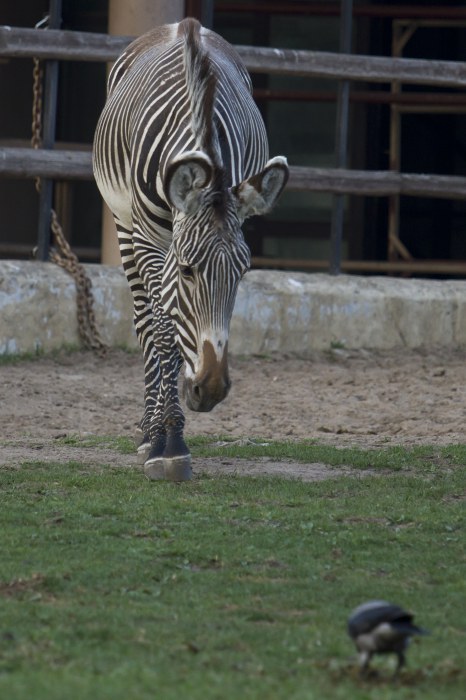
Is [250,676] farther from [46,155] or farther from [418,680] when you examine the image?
[46,155]

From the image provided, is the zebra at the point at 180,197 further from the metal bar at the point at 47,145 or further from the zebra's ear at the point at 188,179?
the metal bar at the point at 47,145

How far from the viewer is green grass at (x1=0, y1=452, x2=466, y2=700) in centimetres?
331

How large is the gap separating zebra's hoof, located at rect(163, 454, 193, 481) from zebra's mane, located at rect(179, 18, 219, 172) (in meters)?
1.35

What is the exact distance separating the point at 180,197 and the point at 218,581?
1.94 meters

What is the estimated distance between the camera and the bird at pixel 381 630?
3.16m

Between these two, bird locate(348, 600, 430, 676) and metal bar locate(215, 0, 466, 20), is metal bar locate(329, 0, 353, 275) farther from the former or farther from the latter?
bird locate(348, 600, 430, 676)

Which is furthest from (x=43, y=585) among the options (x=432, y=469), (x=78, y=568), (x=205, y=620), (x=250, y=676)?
(x=432, y=469)

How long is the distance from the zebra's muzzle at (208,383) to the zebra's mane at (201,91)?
86 centimetres

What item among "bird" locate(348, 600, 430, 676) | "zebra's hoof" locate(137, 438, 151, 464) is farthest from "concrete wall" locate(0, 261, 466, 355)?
"bird" locate(348, 600, 430, 676)

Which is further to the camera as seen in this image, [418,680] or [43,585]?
[43,585]

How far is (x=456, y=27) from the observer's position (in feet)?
47.1

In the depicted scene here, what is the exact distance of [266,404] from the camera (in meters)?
8.54

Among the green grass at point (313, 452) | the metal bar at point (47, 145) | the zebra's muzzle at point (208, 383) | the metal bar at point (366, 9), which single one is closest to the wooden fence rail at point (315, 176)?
the metal bar at point (47, 145)

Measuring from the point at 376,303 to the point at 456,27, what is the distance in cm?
503
